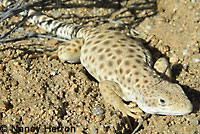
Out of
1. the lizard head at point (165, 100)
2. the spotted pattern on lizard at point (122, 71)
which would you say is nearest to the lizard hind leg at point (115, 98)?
the spotted pattern on lizard at point (122, 71)

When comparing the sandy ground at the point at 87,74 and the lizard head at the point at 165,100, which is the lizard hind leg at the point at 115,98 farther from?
the lizard head at the point at 165,100

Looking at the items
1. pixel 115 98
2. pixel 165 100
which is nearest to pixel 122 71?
pixel 115 98

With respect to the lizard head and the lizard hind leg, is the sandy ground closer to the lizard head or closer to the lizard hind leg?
the lizard hind leg

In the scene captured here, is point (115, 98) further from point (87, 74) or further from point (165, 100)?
point (87, 74)

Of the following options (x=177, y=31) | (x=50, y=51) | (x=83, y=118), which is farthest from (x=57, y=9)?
(x=83, y=118)

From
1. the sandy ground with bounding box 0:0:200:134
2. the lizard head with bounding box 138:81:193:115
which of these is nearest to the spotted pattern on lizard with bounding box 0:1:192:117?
the lizard head with bounding box 138:81:193:115

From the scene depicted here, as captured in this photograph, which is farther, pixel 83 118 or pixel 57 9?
pixel 57 9

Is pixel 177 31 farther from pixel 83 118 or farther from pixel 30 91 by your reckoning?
pixel 30 91
